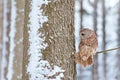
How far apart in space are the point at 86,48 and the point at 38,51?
224 millimetres

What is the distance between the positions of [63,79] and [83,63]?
13 cm

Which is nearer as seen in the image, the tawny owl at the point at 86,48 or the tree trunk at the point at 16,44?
the tawny owl at the point at 86,48

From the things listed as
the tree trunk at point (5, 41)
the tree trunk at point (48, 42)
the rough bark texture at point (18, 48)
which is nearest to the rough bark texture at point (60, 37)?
the tree trunk at point (48, 42)

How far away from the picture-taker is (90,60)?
1745 millimetres

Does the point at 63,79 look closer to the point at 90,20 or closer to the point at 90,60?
the point at 90,60

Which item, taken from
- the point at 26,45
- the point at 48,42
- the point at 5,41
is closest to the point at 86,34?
the point at 48,42

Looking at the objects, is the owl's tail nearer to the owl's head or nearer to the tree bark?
the owl's head

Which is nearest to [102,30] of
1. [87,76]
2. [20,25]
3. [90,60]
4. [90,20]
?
[90,20]

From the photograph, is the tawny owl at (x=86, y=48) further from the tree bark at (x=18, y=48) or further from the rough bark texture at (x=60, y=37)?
the tree bark at (x=18, y=48)

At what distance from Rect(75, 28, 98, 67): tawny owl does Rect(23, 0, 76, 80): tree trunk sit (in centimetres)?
5

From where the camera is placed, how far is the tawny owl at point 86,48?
67.3 inches

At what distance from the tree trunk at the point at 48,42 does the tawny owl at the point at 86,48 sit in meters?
0.05

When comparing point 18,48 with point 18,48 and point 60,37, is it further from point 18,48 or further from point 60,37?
point 60,37

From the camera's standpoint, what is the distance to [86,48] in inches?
67.3
